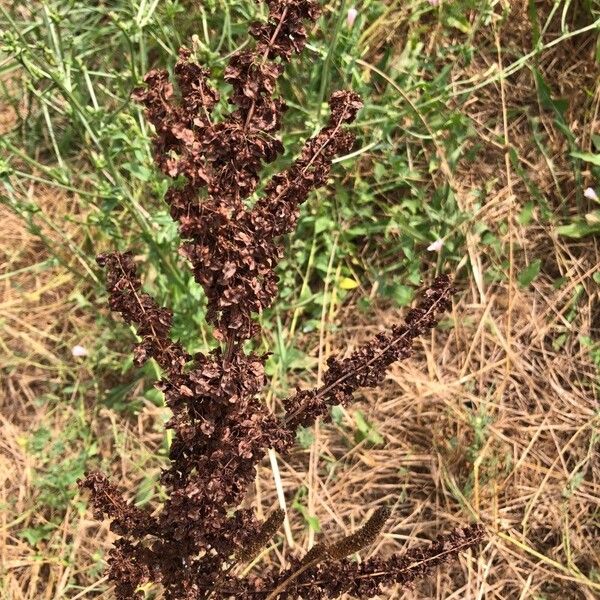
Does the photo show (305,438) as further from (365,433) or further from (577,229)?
(577,229)

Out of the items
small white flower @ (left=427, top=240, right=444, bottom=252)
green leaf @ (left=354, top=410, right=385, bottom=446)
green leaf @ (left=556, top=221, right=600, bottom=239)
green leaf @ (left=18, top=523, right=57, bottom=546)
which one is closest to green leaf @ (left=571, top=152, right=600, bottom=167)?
green leaf @ (left=556, top=221, right=600, bottom=239)

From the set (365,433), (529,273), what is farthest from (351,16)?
(365,433)

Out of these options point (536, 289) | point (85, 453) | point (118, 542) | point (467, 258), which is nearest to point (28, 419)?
point (85, 453)

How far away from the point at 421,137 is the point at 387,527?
127 cm

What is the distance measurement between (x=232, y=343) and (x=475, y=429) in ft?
3.98

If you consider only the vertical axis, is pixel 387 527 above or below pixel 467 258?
below

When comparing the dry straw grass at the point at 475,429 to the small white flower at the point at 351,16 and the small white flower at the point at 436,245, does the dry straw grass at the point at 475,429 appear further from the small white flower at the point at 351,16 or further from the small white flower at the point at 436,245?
the small white flower at the point at 351,16

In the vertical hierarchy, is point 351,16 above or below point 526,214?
above

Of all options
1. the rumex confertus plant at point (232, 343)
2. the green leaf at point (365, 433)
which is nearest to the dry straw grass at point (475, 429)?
the green leaf at point (365, 433)

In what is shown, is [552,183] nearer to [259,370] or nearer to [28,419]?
[259,370]

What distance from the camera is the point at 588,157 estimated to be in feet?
8.24

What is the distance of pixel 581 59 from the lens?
104 inches

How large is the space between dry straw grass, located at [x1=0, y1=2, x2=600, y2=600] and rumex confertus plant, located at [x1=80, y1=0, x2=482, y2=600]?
71 centimetres

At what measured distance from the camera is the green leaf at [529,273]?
8.30 feet
